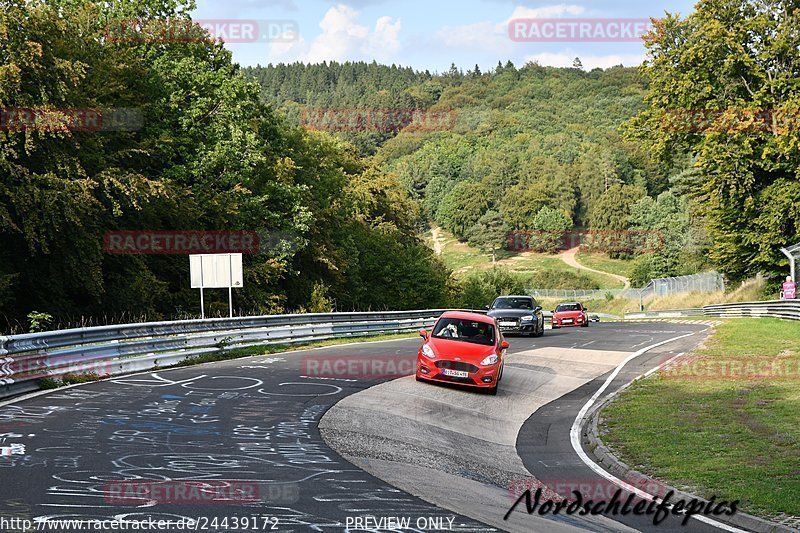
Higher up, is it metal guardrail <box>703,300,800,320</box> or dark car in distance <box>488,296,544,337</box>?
dark car in distance <box>488,296,544,337</box>

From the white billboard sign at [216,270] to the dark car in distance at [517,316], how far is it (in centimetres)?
1036

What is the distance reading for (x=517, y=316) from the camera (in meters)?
33.4

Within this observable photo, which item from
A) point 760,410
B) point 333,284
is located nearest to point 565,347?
point 760,410

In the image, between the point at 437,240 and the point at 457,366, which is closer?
the point at 457,366

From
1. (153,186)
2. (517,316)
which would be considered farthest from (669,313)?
(153,186)

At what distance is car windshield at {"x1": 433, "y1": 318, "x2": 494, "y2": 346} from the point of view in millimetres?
18750

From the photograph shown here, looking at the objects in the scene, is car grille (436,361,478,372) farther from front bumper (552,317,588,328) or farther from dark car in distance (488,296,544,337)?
front bumper (552,317,588,328)

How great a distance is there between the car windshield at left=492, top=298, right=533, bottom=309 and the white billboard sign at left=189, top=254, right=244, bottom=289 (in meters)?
11.7

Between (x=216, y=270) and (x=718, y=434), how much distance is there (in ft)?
60.2

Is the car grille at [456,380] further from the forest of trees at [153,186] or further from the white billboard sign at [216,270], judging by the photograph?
the forest of trees at [153,186]

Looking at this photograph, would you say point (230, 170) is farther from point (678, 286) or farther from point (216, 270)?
point (678, 286)

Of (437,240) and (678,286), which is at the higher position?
(437,240)

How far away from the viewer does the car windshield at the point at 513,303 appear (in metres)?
34.6

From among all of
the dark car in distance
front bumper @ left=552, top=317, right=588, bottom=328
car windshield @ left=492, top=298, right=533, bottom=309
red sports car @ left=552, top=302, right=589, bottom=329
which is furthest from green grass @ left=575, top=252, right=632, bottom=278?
the dark car in distance
